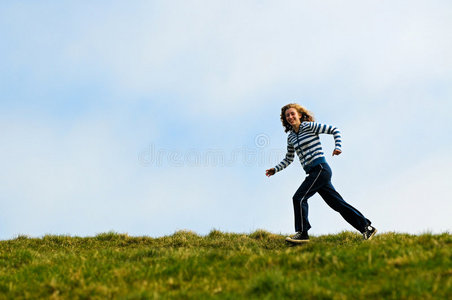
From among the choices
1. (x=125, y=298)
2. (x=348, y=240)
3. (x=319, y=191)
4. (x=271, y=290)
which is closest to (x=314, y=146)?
(x=319, y=191)

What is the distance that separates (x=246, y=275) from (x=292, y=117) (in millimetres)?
4826

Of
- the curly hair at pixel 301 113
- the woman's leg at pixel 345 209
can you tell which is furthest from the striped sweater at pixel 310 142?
the woman's leg at pixel 345 209

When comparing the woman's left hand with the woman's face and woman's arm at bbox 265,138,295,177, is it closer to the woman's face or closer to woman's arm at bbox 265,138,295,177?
the woman's face

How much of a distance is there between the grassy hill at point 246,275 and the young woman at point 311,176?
4.54ft

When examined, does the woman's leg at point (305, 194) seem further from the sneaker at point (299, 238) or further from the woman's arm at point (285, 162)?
the woman's arm at point (285, 162)

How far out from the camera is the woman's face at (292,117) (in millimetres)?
9492

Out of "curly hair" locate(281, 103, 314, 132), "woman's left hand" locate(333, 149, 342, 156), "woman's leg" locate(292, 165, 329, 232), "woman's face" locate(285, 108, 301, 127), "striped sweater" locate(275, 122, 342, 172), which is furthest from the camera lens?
"curly hair" locate(281, 103, 314, 132)

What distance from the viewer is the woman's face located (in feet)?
31.1

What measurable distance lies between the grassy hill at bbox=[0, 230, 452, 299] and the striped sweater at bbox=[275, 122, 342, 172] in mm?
2248

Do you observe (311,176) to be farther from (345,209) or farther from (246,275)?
(246,275)

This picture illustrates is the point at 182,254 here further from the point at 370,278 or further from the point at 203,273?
the point at 370,278

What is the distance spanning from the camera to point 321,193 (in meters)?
9.39

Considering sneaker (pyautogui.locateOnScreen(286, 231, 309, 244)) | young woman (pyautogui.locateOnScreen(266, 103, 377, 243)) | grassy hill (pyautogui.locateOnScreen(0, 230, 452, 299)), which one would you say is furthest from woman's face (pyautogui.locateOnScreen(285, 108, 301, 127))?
grassy hill (pyautogui.locateOnScreen(0, 230, 452, 299))

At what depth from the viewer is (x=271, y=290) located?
16.0 ft
